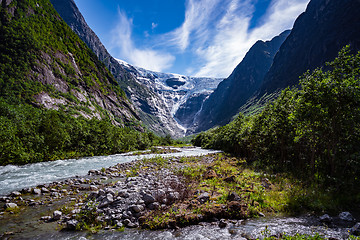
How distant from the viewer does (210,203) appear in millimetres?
10695

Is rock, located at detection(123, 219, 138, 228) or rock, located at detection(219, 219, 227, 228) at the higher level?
rock, located at detection(123, 219, 138, 228)

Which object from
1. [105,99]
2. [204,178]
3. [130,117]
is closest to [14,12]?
[105,99]

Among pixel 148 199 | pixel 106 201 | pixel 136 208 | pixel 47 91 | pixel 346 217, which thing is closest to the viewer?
pixel 346 217

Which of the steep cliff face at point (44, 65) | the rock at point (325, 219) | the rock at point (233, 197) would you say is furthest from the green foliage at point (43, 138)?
the rock at point (325, 219)

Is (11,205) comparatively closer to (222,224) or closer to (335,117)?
(222,224)

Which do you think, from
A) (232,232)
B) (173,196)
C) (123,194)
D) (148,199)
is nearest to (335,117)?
(232,232)

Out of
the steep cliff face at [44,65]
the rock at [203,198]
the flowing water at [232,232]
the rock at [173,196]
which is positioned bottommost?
the flowing water at [232,232]

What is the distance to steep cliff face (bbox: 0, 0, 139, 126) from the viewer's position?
74.9 m

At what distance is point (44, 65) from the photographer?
94.1m

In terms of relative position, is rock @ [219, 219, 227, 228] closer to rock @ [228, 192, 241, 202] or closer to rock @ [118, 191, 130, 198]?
rock @ [228, 192, 241, 202]

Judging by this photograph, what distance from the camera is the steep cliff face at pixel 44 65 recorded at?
7488 cm

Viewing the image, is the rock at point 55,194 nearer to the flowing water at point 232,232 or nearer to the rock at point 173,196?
the flowing water at point 232,232

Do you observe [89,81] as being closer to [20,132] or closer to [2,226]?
[20,132]

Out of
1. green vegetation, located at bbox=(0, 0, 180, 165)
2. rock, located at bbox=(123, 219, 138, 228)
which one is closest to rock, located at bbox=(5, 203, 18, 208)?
rock, located at bbox=(123, 219, 138, 228)
